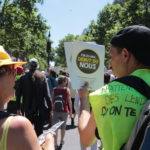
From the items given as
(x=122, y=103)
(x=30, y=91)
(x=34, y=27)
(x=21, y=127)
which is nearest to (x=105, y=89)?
(x=122, y=103)

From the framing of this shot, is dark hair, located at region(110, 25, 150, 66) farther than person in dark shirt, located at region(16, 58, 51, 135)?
No

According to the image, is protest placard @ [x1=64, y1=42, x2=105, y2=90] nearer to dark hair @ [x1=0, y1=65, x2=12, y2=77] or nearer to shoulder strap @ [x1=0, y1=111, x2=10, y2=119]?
dark hair @ [x1=0, y1=65, x2=12, y2=77]

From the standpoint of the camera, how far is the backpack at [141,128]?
2.57 m

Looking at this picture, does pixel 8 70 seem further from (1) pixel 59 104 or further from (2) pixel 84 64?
(1) pixel 59 104

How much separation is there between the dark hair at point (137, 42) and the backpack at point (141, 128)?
0.49 feet

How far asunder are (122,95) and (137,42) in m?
0.30

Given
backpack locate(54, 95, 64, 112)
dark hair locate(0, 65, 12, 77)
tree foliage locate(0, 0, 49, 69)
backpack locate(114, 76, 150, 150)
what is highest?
tree foliage locate(0, 0, 49, 69)

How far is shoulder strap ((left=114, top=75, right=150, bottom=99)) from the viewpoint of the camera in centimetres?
290

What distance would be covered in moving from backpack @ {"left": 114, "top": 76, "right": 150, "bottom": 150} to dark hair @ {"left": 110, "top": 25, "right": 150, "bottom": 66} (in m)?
0.15

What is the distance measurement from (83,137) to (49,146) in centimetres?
29

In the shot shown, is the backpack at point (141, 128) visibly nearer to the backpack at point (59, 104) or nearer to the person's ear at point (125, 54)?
the person's ear at point (125, 54)

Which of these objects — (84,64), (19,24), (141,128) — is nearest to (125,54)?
(141,128)

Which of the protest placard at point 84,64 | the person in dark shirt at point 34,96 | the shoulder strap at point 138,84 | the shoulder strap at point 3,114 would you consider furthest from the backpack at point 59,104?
the shoulder strap at point 138,84

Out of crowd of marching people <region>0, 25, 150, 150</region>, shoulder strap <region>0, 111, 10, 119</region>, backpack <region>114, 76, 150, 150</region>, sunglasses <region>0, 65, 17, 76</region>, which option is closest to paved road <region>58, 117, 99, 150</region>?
crowd of marching people <region>0, 25, 150, 150</region>
